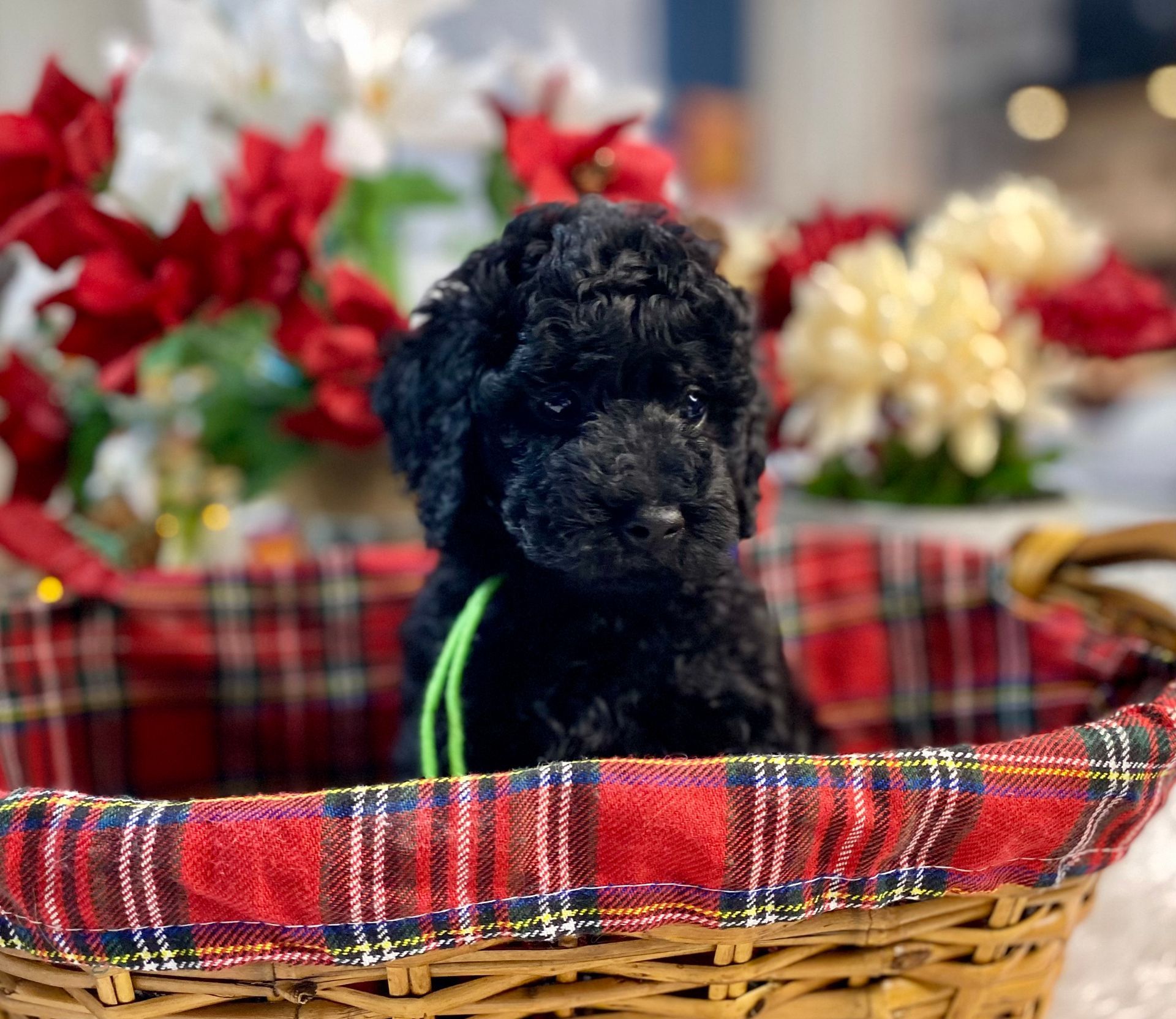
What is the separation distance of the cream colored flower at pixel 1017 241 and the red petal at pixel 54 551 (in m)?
0.97

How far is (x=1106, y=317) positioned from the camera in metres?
1.14

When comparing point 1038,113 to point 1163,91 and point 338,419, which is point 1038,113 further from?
point 338,419

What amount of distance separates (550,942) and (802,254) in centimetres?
92

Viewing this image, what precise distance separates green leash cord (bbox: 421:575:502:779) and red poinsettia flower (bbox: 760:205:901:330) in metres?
0.66

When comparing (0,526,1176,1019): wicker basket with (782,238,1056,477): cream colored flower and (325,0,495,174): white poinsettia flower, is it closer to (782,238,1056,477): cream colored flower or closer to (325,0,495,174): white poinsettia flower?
(782,238,1056,477): cream colored flower

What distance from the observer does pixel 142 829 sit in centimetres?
45

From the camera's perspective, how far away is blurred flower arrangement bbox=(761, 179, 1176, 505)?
3.50 ft

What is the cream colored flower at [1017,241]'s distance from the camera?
1.18 meters

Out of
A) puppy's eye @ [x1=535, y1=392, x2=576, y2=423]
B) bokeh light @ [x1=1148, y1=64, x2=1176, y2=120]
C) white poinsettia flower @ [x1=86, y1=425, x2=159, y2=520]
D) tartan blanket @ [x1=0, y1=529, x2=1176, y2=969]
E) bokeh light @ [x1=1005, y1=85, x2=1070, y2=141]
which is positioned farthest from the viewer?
bokeh light @ [x1=1005, y1=85, x2=1070, y2=141]

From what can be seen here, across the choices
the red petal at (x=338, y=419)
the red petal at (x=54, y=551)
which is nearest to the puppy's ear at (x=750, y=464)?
the red petal at (x=338, y=419)

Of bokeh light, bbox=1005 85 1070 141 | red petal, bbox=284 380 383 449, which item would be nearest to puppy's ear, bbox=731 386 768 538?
red petal, bbox=284 380 383 449

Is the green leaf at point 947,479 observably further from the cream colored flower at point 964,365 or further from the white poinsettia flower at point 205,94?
the white poinsettia flower at point 205,94

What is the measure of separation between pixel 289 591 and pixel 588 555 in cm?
53

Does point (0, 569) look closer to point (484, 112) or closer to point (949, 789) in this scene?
point (484, 112)
